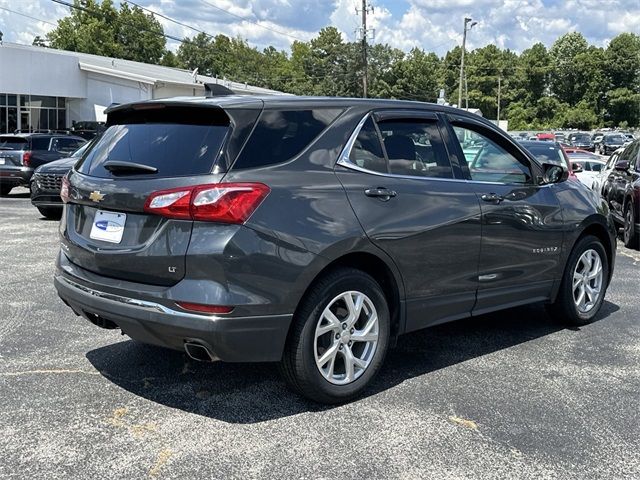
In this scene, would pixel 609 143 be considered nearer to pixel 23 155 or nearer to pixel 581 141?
pixel 581 141

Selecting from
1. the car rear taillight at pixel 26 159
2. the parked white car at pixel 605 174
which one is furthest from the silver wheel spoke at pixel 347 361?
the car rear taillight at pixel 26 159

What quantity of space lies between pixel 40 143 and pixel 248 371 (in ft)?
47.6

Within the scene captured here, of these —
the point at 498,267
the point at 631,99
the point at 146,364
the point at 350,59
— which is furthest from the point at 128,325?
the point at 631,99

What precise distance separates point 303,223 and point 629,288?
5.33 metres

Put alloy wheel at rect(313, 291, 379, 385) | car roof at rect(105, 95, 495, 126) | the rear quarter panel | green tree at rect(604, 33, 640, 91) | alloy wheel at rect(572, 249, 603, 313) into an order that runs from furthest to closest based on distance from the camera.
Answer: green tree at rect(604, 33, 640, 91) < alloy wheel at rect(572, 249, 603, 313) < alloy wheel at rect(313, 291, 379, 385) < car roof at rect(105, 95, 495, 126) < the rear quarter panel

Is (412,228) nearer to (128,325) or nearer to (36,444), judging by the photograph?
(128,325)

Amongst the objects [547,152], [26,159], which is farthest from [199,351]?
[26,159]

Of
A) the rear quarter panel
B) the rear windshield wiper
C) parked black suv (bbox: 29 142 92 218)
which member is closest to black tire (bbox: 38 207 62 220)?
parked black suv (bbox: 29 142 92 218)

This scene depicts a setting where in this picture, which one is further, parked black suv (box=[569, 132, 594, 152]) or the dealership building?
parked black suv (box=[569, 132, 594, 152])

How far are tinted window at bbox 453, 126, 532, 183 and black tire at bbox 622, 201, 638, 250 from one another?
573cm

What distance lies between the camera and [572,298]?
589 cm

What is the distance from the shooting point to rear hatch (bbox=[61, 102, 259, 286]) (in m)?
3.71

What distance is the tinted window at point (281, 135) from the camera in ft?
12.5

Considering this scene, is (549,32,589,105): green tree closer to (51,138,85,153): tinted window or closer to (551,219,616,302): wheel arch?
(51,138,85,153): tinted window
